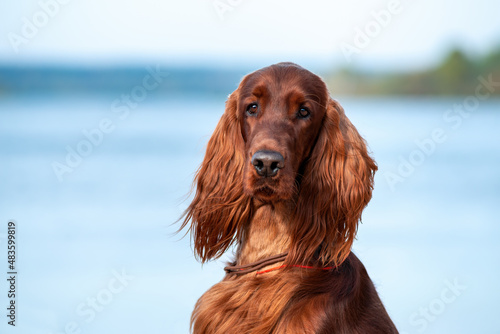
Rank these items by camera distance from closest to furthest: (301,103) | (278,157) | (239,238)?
A: (278,157) → (301,103) → (239,238)

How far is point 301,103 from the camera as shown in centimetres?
351

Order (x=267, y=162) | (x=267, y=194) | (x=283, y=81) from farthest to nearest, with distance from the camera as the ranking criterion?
(x=283, y=81)
(x=267, y=194)
(x=267, y=162)

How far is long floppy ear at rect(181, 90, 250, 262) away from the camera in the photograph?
373 cm

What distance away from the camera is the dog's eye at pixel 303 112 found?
3533 millimetres

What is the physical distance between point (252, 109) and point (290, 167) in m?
0.39

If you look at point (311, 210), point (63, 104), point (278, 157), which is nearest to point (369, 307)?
point (311, 210)

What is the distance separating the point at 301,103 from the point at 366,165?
18.2 inches

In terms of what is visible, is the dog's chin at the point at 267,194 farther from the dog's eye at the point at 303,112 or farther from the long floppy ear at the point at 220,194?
the dog's eye at the point at 303,112

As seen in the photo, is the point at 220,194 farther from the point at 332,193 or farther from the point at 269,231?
the point at 332,193

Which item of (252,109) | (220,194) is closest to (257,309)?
(220,194)

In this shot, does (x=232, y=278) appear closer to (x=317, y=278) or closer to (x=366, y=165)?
(x=317, y=278)

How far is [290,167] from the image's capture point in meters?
3.38

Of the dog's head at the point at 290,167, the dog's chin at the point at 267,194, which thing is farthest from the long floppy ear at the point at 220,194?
the dog's chin at the point at 267,194

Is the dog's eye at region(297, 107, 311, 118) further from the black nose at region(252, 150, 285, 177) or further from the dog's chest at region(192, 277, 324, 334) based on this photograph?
the dog's chest at region(192, 277, 324, 334)
